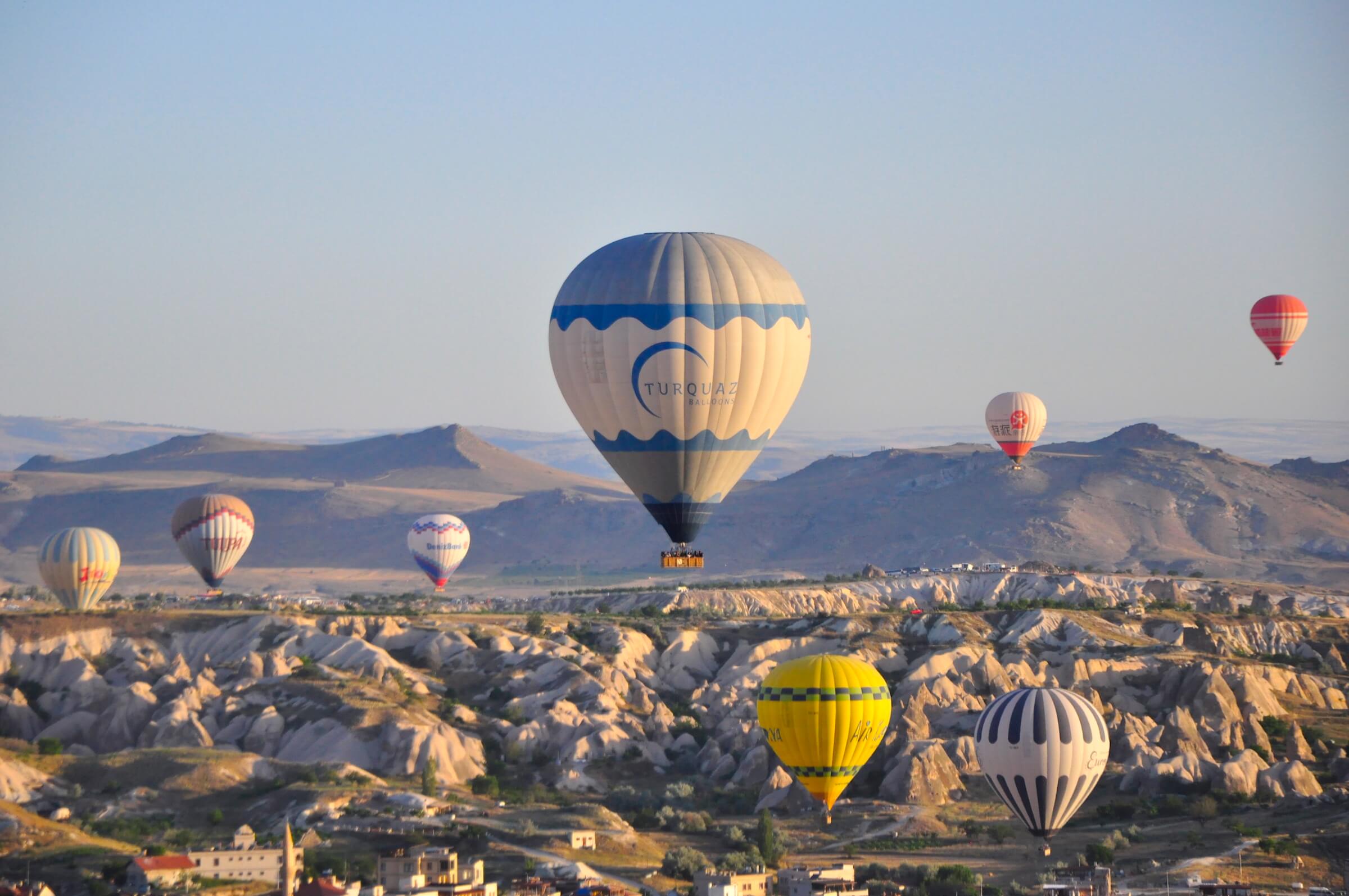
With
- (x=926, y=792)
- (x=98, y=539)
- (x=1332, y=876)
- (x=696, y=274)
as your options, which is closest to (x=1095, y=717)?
(x=1332, y=876)

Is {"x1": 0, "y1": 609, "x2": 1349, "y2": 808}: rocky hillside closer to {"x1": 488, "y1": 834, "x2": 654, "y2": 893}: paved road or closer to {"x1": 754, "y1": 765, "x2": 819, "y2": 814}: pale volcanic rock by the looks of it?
{"x1": 754, "y1": 765, "x2": 819, "y2": 814}: pale volcanic rock

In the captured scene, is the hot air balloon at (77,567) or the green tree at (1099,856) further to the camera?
the hot air balloon at (77,567)

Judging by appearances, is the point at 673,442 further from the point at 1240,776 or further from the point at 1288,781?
the point at 1288,781

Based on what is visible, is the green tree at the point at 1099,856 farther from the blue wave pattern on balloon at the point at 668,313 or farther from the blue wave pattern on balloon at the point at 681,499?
the blue wave pattern on balloon at the point at 668,313

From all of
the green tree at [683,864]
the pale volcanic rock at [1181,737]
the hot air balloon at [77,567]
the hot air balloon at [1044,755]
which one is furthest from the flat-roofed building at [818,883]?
the hot air balloon at [77,567]

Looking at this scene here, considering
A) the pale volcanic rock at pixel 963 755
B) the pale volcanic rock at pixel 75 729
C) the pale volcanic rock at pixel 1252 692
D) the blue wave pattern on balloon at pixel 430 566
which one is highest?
the blue wave pattern on balloon at pixel 430 566

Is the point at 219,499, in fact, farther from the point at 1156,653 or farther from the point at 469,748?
the point at 1156,653
